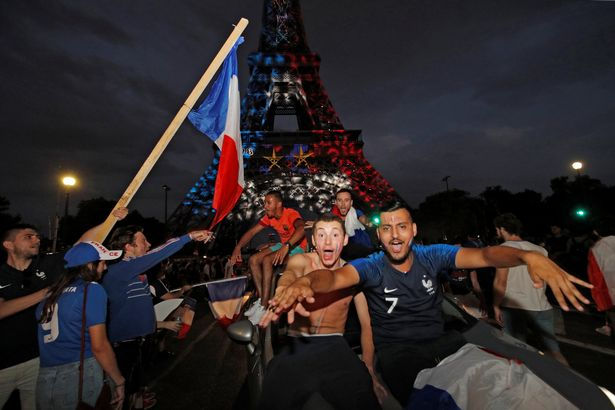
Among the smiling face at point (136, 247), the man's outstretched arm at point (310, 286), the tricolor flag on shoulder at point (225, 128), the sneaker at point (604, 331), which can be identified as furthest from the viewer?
the sneaker at point (604, 331)

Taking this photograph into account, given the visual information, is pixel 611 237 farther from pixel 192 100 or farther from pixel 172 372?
pixel 172 372

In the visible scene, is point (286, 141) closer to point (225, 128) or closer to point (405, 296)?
point (225, 128)

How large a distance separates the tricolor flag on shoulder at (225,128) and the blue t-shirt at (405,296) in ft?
8.19

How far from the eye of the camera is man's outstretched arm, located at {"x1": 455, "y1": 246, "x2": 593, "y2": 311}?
5.17ft

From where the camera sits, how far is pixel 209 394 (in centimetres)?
381

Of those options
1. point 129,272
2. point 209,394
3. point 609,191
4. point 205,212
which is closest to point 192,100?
point 129,272

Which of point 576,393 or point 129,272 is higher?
point 129,272

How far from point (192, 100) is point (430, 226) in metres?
55.4

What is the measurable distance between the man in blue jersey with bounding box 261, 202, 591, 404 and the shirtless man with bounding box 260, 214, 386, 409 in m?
0.18

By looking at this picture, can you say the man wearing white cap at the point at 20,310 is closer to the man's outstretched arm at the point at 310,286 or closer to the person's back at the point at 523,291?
the man's outstretched arm at the point at 310,286

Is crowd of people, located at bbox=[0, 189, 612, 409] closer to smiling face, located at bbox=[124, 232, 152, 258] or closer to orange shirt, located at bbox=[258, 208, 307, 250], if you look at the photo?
smiling face, located at bbox=[124, 232, 152, 258]

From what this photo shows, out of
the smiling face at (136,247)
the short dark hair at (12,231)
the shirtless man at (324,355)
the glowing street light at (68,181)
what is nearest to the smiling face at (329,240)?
the shirtless man at (324,355)

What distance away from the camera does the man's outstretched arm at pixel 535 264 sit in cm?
158

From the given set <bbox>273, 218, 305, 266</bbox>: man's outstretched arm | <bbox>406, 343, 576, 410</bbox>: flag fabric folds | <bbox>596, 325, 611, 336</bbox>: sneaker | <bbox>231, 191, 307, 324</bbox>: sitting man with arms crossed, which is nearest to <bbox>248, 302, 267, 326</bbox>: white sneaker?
<bbox>231, 191, 307, 324</bbox>: sitting man with arms crossed
